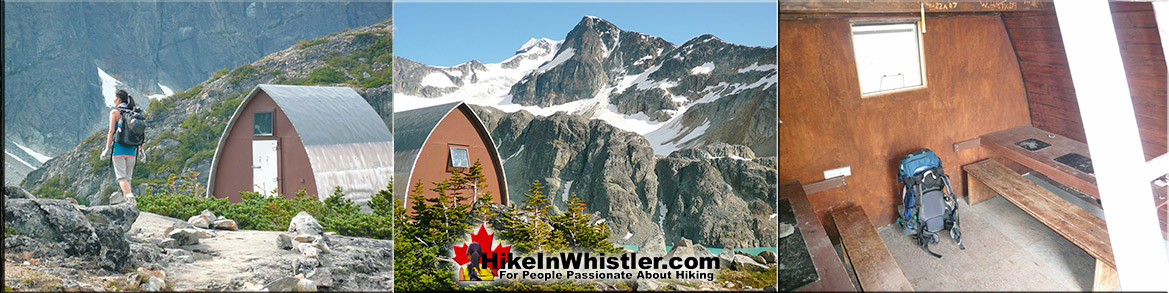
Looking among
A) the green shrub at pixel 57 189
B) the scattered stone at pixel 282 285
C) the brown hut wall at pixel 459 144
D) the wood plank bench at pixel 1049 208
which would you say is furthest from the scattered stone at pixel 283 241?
the wood plank bench at pixel 1049 208

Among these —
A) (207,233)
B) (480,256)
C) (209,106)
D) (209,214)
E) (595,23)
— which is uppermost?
(595,23)

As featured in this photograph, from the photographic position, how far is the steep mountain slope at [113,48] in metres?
3.35

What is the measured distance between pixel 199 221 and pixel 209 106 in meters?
0.67

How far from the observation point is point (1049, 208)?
2791mm

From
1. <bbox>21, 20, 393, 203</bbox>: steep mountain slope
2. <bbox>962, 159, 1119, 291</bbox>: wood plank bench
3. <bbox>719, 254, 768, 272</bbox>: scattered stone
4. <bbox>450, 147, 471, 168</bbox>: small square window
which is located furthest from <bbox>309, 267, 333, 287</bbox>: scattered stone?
<bbox>962, 159, 1119, 291</bbox>: wood plank bench

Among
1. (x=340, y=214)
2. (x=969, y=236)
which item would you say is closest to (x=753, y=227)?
(x=969, y=236)

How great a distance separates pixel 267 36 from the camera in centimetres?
366

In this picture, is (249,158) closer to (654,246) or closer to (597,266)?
(597,266)

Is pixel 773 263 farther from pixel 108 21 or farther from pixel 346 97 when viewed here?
pixel 108 21

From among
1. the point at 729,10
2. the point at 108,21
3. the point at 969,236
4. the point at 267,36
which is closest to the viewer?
the point at 969,236

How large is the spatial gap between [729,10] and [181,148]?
3.18 m

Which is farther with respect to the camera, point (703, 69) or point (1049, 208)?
point (703, 69)

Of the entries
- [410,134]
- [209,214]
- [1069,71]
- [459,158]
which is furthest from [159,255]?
[1069,71]

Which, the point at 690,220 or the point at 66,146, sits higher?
the point at 66,146
